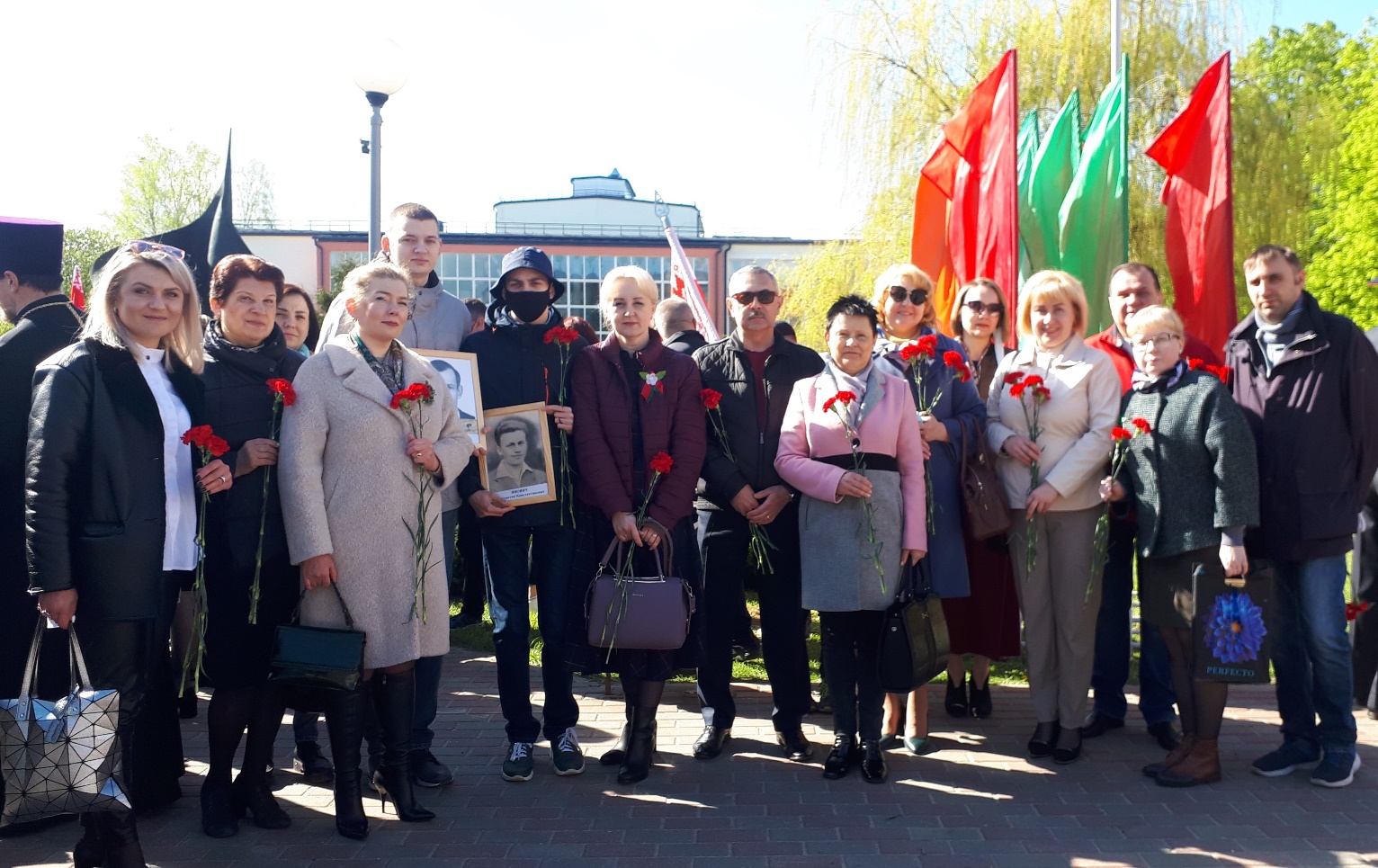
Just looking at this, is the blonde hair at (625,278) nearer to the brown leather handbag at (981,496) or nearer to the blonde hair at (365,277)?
the blonde hair at (365,277)

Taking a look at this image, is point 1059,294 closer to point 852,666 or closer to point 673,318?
point 852,666

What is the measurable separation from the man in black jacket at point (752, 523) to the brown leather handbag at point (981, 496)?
0.83 metres

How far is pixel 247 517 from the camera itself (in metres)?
4.41

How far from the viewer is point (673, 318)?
7.89 metres

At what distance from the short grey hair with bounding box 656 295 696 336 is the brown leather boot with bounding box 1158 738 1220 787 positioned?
4306 millimetres

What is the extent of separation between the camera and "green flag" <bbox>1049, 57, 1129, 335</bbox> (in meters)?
8.20

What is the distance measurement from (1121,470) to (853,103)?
13.0m

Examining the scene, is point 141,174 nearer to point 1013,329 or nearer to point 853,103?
point 853,103

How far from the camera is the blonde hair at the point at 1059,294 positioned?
5.34 metres

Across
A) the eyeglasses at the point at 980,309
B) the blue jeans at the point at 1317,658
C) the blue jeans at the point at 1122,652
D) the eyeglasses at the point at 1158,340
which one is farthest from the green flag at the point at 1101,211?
the blue jeans at the point at 1317,658

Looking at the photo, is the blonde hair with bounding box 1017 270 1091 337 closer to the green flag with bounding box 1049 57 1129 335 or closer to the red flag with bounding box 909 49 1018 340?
the red flag with bounding box 909 49 1018 340

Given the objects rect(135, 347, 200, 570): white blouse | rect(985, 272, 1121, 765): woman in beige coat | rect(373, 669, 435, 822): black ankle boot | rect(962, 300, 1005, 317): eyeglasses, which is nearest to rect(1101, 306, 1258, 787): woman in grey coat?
rect(985, 272, 1121, 765): woman in beige coat

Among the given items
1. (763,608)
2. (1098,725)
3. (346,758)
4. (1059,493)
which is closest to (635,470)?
(763,608)

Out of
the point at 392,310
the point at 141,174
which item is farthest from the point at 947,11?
the point at 141,174
